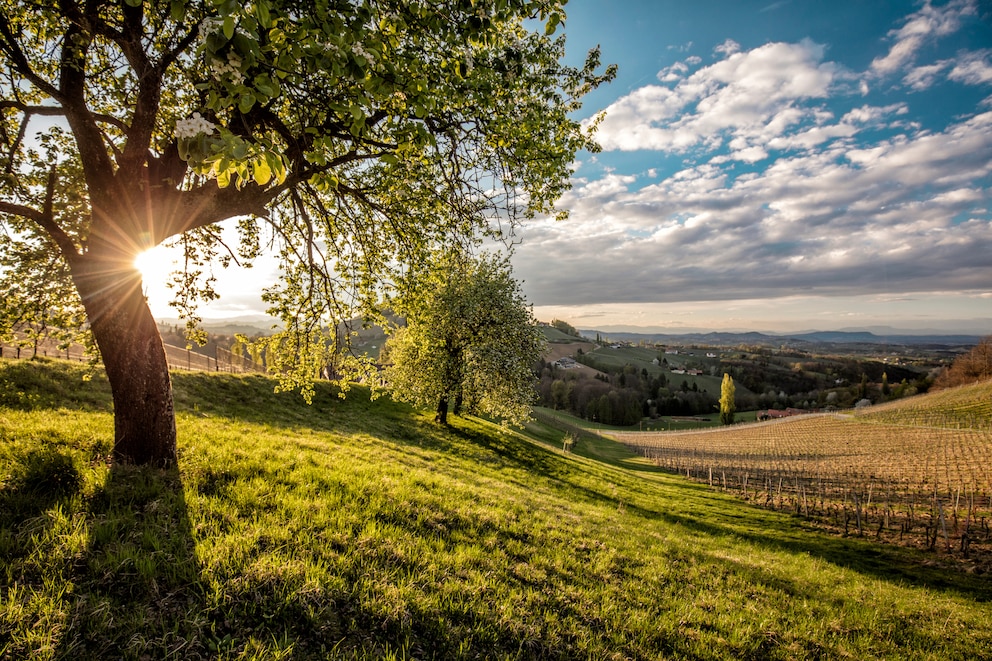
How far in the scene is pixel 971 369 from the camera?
120125 millimetres

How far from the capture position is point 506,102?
7.30 meters

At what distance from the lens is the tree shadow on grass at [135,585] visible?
12.2 ft

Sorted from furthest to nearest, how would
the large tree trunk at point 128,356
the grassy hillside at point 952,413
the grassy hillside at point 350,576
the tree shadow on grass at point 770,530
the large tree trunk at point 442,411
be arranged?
the grassy hillside at point 952,413, the large tree trunk at point 442,411, the tree shadow on grass at point 770,530, the large tree trunk at point 128,356, the grassy hillside at point 350,576

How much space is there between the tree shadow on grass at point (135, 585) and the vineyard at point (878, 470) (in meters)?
27.8

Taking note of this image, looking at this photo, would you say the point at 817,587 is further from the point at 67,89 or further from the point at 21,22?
the point at 21,22

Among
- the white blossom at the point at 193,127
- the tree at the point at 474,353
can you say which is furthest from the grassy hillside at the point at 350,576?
the tree at the point at 474,353

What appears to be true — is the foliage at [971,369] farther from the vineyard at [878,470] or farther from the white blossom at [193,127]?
the white blossom at [193,127]

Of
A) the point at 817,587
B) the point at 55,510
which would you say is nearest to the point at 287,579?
the point at 55,510

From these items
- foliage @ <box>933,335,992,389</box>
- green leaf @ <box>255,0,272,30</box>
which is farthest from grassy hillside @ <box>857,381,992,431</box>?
green leaf @ <box>255,0,272,30</box>

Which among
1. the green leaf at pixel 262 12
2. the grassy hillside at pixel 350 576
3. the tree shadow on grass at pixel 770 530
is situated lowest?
the tree shadow on grass at pixel 770 530

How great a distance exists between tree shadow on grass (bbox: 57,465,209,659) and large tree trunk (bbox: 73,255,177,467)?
136 cm

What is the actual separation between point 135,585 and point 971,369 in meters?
190

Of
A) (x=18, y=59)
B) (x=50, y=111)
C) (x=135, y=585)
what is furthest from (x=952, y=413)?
(x=18, y=59)

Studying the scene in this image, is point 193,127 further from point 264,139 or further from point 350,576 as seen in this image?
point 350,576
